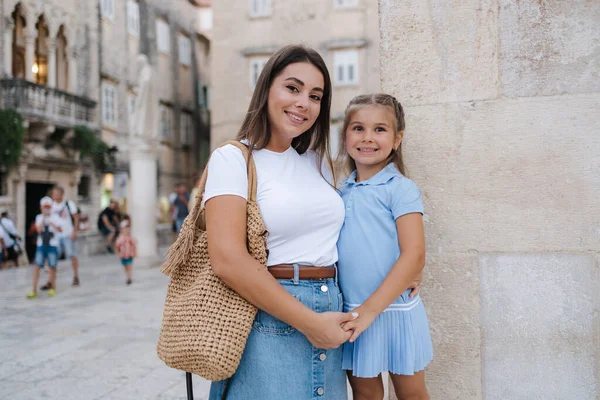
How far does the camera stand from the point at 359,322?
Result: 168cm

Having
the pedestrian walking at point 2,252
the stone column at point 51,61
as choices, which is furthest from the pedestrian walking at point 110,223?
the stone column at point 51,61

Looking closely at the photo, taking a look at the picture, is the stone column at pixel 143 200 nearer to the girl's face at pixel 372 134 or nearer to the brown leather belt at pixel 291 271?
the girl's face at pixel 372 134

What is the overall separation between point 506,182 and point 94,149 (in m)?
18.1

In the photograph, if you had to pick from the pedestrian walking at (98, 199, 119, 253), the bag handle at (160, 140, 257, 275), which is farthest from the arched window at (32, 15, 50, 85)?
the bag handle at (160, 140, 257, 275)

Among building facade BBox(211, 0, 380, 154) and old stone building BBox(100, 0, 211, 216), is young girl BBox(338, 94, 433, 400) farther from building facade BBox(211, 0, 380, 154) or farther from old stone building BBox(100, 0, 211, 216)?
old stone building BBox(100, 0, 211, 216)

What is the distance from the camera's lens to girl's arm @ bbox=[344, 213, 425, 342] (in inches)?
67.2

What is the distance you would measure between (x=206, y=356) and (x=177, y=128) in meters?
24.2

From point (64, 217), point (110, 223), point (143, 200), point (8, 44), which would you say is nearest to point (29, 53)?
point (8, 44)

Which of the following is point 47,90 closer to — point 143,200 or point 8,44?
point 8,44

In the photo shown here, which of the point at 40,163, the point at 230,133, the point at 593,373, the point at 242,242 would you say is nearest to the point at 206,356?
the point at 242,242

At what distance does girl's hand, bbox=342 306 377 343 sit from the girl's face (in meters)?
0.56

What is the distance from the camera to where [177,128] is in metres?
24.9

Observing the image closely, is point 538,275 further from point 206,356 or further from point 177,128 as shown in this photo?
point 177,128

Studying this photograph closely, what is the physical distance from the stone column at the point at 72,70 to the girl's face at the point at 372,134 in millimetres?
18057
